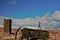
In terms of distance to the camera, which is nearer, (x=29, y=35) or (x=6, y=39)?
(x=29, y=35)

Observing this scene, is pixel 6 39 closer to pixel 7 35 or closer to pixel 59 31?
pixel 7 35

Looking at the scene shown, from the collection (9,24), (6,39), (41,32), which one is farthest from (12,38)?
(41,32)

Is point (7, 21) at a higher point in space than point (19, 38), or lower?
higher

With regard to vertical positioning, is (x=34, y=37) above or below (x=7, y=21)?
below

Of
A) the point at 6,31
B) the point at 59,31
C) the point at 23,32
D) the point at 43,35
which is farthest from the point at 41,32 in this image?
the point at 59,31

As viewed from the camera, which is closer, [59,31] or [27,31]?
[27,31]

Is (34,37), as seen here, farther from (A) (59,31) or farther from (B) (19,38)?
(A) (59,31)

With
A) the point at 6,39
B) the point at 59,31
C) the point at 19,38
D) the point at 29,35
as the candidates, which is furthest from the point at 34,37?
the point at 59,31

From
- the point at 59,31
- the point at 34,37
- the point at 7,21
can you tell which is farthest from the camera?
the point at 59,31

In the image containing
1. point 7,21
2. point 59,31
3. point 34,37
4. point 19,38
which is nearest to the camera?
point 34,37

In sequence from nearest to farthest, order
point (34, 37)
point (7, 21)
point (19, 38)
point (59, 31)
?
1. point (34, 37)
2. point (19, 38)
3. point (7, 21)
4. point (59, 31)

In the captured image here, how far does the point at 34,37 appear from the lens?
7008 mm

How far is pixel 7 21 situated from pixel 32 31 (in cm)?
181

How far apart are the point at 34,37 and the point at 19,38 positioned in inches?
35.3
